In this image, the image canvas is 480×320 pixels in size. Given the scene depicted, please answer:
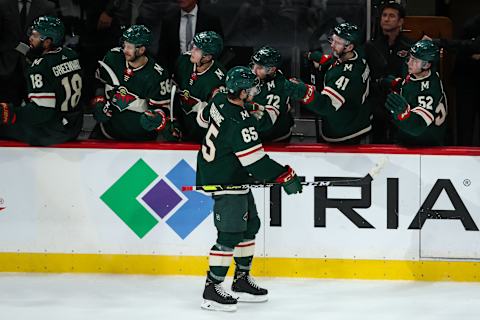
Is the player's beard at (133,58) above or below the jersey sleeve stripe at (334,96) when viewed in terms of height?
above

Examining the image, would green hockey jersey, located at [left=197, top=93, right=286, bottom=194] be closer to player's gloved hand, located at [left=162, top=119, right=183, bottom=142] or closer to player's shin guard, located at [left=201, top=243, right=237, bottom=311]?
player's shin guard, located at [left=201, top=243, right=237, bottom=311]

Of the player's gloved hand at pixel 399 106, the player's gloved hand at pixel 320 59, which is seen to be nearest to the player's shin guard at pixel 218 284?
the player's gloved hand at pixel 399 106

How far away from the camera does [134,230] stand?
26.4 feet

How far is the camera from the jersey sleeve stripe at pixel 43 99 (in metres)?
7.98

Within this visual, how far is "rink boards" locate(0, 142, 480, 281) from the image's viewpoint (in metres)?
7.93

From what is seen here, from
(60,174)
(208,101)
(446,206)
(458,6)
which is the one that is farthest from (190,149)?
(458,6)

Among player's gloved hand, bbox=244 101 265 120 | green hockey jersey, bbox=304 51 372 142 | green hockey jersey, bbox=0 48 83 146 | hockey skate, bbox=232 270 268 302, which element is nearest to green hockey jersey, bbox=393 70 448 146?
green hockey jersey, bbox=304 51 372 142

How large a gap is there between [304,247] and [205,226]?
611 millimetres

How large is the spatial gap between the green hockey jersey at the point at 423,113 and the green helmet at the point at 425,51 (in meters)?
0.11

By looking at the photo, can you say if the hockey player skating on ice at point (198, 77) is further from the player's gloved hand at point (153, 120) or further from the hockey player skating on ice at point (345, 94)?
the hockey player skating on ice at point (345, 94)

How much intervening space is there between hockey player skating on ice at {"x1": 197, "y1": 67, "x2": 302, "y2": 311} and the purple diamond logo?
607 millimetres

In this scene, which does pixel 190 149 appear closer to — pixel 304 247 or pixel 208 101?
pixel 208 101

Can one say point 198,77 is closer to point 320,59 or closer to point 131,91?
point 131,91

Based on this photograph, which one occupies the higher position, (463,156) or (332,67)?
(332,67)
